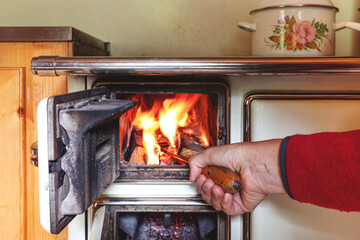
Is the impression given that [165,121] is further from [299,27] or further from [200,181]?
[299,27]

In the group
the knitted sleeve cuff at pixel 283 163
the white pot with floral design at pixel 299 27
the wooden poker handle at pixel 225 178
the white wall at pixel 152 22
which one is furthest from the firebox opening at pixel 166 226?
the white wall at pixel 152 22

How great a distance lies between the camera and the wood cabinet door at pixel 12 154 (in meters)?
1.04

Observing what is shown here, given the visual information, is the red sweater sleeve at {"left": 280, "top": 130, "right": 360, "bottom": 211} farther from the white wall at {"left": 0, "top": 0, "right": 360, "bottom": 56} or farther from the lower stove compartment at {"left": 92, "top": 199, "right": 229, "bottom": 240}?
the white wall at {"left": 0, "top": 0, "right": 360, "bottom": 56}

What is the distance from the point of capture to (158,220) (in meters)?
1.23

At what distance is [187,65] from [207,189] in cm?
33

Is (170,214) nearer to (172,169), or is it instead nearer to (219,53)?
(172,169)

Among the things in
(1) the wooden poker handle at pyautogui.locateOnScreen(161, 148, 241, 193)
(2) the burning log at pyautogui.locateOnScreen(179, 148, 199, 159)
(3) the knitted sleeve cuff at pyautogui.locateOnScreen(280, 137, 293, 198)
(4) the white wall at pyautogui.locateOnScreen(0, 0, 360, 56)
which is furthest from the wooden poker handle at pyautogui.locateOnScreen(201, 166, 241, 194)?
(4) the white wall at pyautogui.locateOnScreen(0, 0, 360, 56)

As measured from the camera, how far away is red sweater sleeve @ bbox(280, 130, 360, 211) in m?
0.66

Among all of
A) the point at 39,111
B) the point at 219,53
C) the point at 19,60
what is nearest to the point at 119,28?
the point at 219,53

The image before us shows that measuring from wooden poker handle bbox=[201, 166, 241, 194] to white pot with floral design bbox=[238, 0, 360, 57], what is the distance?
14.7 inches

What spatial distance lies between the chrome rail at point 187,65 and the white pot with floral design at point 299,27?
0.10m

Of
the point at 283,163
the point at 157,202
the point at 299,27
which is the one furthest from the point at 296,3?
the point at 157,202

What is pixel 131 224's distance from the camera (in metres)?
1.11

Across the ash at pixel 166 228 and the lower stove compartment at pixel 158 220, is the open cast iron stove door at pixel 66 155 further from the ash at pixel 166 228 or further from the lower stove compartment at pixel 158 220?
the ash at pixel 166 228
